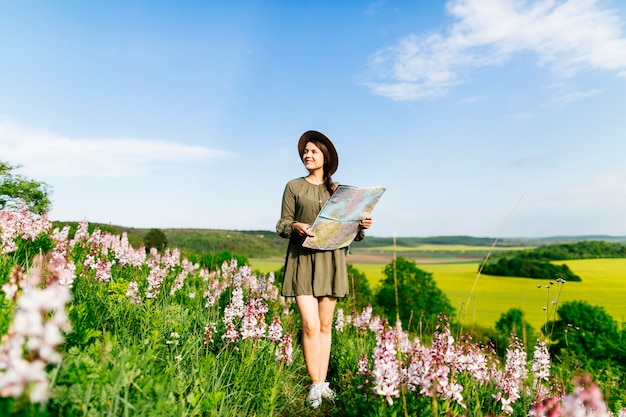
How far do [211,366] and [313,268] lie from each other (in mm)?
1573

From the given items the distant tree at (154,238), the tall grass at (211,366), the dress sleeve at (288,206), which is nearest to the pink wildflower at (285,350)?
the tall grass at (211,366)

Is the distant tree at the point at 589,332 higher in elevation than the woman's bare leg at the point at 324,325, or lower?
lower

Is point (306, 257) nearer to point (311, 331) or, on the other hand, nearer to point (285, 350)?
point (311, 331)

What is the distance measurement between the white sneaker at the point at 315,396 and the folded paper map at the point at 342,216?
174cm

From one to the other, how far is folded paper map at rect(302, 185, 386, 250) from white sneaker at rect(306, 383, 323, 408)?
1738 millimetres

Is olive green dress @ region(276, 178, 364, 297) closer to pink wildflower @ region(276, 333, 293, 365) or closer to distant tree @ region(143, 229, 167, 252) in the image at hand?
pink wildflower @ region(276, 333, 293, 365)

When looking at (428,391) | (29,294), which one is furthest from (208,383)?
(29,294)

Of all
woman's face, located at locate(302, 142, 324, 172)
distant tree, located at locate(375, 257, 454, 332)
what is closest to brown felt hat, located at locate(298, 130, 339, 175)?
woman's face, located at locate(302, 142, 324, 172)

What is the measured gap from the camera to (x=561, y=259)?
2230 cm

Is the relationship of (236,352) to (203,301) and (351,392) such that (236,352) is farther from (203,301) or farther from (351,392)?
(203,301)

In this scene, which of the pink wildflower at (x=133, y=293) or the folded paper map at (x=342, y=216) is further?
the pink wildflower at (x=133, y=293)

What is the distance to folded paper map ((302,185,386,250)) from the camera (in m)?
4.63

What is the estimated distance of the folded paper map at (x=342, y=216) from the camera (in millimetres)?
4634

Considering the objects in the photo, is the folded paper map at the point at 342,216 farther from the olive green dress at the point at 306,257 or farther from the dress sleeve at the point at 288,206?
the dress sleeve at the point at 288,206
